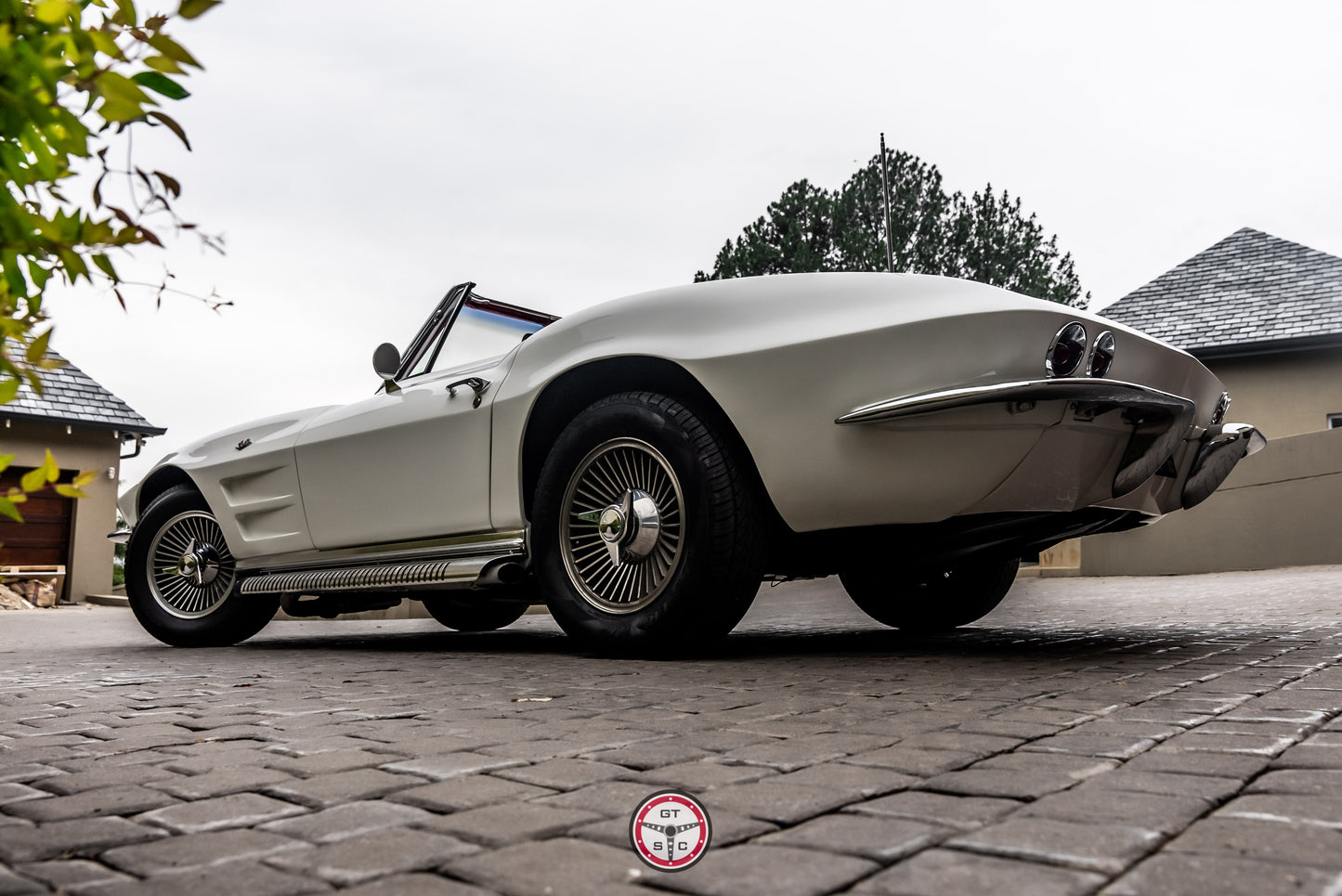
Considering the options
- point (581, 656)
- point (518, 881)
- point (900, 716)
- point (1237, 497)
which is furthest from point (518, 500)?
point (1237, 497)

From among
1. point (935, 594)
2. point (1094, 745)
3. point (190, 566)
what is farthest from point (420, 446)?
point (1094, 745)

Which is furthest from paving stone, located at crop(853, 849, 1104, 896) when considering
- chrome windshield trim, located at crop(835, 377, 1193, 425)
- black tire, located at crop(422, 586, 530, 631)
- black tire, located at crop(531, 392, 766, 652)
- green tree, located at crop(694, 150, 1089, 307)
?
green tree, located at crop(694, 150, 1089, 307)

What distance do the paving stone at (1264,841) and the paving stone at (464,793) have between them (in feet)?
3.10

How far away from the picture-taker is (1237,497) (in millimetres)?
13523

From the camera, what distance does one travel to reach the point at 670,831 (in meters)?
1.43

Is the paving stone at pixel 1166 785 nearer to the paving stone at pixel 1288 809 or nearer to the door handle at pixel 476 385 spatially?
the paving stone at pixel 1288 809

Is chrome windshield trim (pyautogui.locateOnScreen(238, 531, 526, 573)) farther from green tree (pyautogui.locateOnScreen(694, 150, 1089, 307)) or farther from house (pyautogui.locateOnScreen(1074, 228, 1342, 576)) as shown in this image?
green tree (pyautogui.locateOnScreen(694, 150, 1089, 307))

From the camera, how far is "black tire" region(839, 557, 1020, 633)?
5.24 metres

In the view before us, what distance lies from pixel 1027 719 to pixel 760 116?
12.4 m

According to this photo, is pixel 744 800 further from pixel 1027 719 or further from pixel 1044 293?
pixel 1044 293

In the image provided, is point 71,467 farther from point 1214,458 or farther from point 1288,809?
point 1288,809

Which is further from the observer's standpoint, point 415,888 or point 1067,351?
point 1067,351

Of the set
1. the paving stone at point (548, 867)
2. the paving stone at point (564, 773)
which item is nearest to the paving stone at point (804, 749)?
the paving stone at point (564, 773)

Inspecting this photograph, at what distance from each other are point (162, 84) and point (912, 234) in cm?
3628
